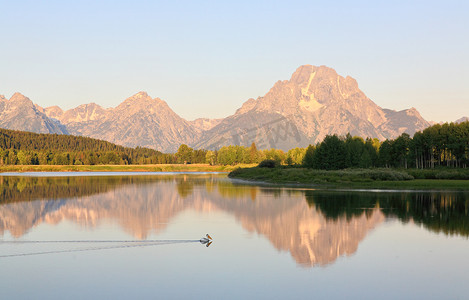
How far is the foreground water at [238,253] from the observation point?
20516 millimetres

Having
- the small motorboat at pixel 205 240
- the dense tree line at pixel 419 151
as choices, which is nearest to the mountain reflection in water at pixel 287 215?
the small motorboat at pixel 205 240

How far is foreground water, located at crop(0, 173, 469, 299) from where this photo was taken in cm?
2052

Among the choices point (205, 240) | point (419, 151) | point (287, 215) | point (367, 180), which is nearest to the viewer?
point (205, 240)

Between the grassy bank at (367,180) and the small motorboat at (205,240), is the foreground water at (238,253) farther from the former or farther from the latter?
the grassy bank at (367,180)

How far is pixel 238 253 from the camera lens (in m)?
28.2

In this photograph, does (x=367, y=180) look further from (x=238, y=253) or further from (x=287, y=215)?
(x=238, y=253)

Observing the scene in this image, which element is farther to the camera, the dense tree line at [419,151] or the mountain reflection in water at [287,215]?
the dense tree line at [419,151]

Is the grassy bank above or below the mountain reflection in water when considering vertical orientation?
above

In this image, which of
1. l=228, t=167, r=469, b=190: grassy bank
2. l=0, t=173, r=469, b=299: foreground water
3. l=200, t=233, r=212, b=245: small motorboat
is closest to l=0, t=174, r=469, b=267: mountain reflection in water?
l=0, t=173, r=469, b=299: foreground water

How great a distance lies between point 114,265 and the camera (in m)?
25.2

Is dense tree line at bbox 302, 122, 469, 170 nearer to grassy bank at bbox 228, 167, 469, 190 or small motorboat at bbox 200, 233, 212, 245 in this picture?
grassy bank at bbox 228, 167, 469, 190

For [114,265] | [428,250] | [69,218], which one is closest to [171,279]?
[114,265]

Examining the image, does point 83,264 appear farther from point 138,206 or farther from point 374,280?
point 138,206

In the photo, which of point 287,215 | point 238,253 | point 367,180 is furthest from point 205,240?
point 367,180
